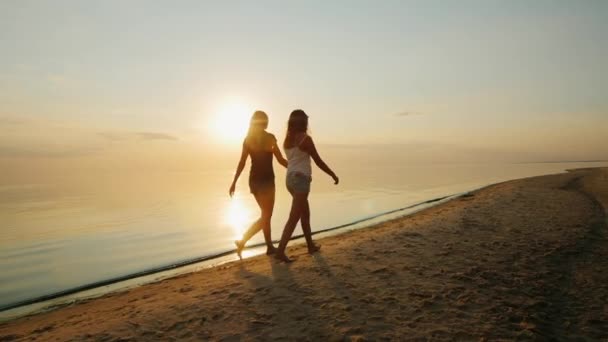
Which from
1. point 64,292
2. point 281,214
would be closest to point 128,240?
point 64,292

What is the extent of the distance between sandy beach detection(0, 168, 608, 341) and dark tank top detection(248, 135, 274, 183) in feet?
5.90

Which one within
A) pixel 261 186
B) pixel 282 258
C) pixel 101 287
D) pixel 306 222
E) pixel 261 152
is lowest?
pixel 101 287

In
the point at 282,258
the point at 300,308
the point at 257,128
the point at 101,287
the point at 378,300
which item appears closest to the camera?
the point at 300,308

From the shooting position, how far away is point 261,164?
703 centimetres

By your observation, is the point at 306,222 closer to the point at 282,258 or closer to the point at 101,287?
the point at 282,258

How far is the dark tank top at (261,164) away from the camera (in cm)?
699

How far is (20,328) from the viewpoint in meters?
5.31

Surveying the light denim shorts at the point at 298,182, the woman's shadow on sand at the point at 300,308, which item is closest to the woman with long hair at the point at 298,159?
the light denim shorts at the point at 298,182

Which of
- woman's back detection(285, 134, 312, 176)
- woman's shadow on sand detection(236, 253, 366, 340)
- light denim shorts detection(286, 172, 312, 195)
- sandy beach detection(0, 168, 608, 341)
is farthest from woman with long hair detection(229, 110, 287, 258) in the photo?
woman's shadow on sand detection(236, 253, 366, 340)

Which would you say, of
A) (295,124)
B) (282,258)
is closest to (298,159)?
(295,124)

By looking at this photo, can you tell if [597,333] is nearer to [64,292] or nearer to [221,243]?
[64,292]

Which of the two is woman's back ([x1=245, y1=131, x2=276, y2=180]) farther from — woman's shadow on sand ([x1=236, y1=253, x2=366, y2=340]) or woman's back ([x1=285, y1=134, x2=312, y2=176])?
woman's shadow on sand ([x1=236, y1=253, x2=366, y2=340])

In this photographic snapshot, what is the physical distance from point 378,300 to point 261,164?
12.2 ft

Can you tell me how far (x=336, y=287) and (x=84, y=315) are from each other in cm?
430
